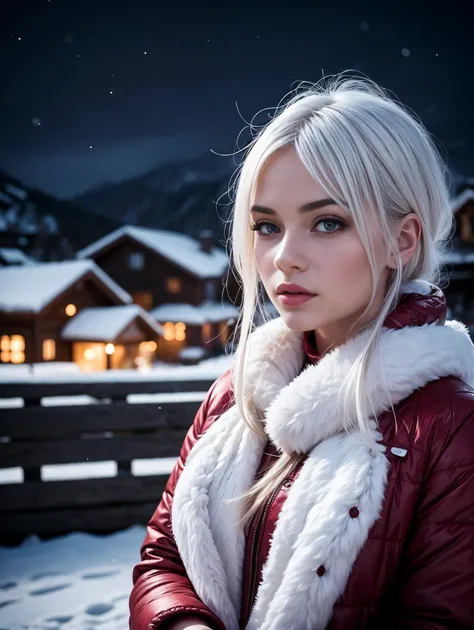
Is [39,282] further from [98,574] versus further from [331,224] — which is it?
[331,224]

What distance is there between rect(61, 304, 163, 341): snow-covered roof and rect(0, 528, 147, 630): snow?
220 centimetres

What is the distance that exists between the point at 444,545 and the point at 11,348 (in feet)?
13.7

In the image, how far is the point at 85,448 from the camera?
2.63 metres

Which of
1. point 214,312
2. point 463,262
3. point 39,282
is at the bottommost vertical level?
point 214,312

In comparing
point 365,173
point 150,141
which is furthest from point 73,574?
point 150,141

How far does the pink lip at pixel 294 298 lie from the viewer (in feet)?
2.75

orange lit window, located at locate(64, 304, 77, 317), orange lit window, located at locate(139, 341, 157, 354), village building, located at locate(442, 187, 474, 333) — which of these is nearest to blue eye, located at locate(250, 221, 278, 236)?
orange lit window, located at locate(64, 304, 77, 317)

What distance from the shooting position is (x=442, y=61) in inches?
205

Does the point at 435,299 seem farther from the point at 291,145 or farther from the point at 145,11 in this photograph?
the point at 145,11

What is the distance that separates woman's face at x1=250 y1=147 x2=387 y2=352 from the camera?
812 mm

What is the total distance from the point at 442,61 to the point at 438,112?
0.51 metres

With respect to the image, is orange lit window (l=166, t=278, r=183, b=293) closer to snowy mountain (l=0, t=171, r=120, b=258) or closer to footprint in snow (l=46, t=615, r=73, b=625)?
snowy mountain (l=0, t=171, r=120, b=258)

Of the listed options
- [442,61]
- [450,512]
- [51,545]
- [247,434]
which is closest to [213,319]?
[51,545]

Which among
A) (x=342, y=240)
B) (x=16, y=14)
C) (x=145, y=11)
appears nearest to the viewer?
(x=342, y=240)
